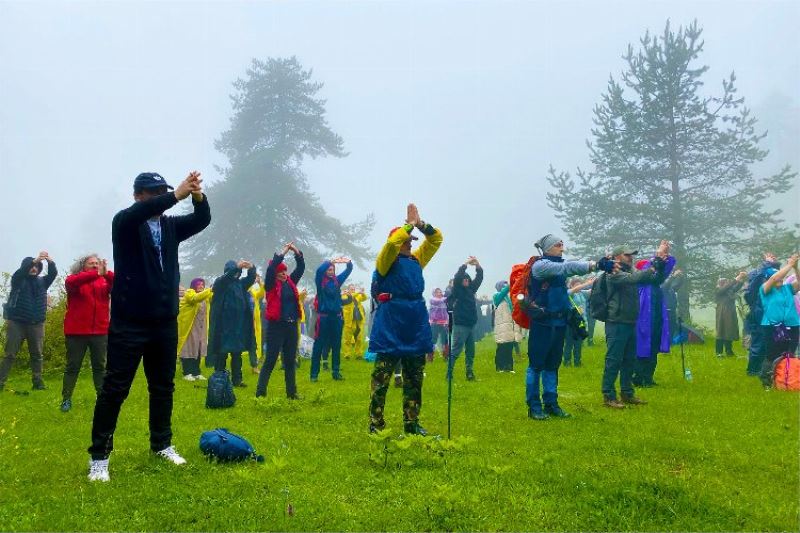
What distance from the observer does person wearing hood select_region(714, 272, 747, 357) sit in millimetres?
16917

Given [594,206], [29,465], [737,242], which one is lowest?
[29,465]

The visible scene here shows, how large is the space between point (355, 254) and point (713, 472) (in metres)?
49.6

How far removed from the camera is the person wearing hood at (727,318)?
1692 cm

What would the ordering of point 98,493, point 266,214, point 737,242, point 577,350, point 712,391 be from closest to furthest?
point 98,493 → point 712,391 → point 577,350 → point 737,242 → point 266,214

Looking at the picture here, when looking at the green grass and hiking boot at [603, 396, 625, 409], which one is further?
hiking boot at [603, 396, 625, 409]

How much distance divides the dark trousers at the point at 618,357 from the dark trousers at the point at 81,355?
7822mm

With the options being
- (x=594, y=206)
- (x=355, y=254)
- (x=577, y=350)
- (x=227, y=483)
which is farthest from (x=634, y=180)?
(x=227, y=483)

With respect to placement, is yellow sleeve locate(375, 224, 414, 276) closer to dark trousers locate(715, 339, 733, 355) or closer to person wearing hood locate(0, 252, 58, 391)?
person wearing hood locate(0, 252, 58, 391)

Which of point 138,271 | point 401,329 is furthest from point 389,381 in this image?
point 138,271

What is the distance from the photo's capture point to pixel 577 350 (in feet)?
51.6

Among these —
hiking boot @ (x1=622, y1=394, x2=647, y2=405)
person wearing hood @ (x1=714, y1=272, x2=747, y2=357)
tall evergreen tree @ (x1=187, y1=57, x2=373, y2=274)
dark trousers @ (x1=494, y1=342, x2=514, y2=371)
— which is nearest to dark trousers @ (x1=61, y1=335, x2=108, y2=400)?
hiking boot @ (x1=622, y1=394, x2=647, y2=405)

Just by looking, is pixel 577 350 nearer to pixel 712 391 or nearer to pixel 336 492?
pixel 712 391

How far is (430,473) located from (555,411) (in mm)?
3627

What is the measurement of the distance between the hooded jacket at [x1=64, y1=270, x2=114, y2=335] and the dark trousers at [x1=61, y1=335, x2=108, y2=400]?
12 centimetres
